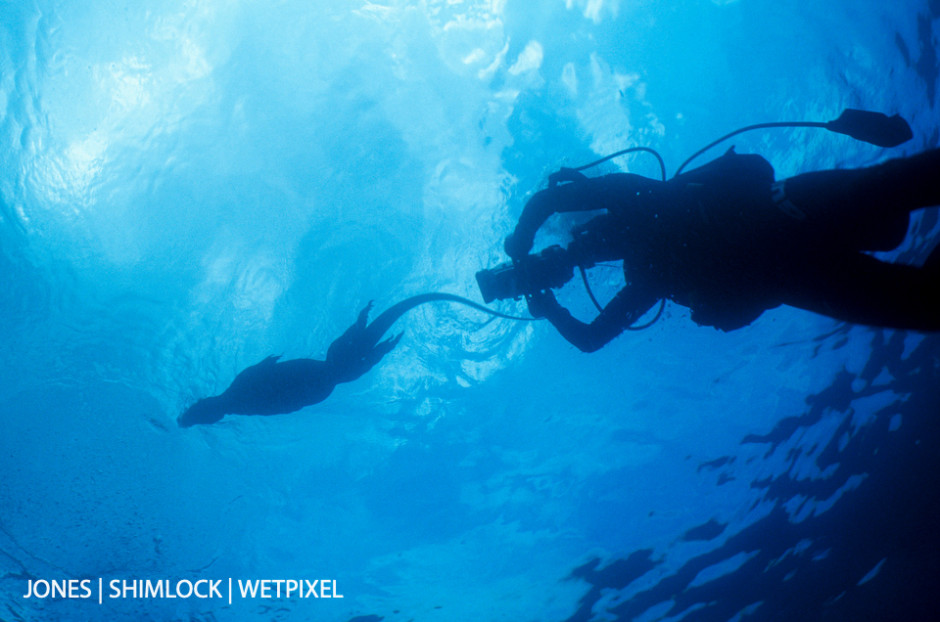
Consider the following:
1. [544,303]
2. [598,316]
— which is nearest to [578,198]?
[544,303]

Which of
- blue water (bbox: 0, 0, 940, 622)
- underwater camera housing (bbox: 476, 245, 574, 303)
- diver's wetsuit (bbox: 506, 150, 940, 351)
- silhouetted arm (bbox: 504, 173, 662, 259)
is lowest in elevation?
diver's wetsuit (bbox: 506, 150, 940, 351)

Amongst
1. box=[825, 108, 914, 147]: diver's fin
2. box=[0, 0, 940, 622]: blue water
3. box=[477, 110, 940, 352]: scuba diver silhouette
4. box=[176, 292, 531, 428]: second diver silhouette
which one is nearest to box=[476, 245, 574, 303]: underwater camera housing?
box=[477, 110, 940, 352]: scuba diver silhouette

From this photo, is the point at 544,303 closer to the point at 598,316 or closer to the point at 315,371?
the point at 598,316

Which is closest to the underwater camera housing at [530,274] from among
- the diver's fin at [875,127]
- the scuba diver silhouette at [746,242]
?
the scuba diver silhouette at [746,242]

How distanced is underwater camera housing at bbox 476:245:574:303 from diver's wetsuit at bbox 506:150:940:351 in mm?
113

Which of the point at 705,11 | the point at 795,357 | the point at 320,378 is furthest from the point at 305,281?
Result: the point at 795,357

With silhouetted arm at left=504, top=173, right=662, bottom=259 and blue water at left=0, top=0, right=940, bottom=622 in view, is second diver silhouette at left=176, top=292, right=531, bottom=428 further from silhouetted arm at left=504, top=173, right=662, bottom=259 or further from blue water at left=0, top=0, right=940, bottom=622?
blue water at left=0, top=0, right=940, bottom=622

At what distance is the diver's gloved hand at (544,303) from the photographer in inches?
168

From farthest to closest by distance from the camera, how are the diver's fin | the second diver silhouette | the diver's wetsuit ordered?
the second diver silhouette → the diver's fin → the diver's wetsuit

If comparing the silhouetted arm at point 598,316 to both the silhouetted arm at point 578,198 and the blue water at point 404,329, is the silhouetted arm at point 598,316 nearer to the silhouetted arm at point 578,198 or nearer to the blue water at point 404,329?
the silhouetted arm at point 578,198

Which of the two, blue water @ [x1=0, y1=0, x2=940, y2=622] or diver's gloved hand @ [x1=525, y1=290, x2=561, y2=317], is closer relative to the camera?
diver's gloved hand @ [x1=525, y1=290, x2=561, y2=317]

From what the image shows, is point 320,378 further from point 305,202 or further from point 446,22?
point 446,22

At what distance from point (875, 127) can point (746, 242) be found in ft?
4.51

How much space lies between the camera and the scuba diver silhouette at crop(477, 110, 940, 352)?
270 centimetres
